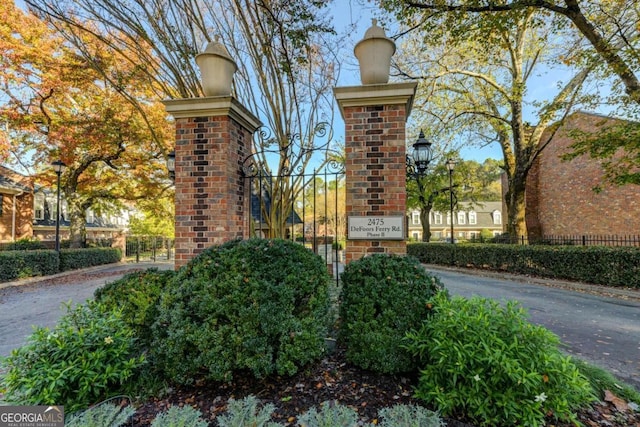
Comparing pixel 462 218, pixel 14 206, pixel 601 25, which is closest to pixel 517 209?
pixel 601 25

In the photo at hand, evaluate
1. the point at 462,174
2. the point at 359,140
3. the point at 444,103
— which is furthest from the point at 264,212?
the point at 462,174

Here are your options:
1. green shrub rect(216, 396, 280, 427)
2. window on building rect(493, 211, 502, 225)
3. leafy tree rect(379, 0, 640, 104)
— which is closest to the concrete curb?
leafy tree rect(379, 0, 640, 104)

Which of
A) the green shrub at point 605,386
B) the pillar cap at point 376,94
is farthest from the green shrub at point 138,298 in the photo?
the green shrub at point 605,386

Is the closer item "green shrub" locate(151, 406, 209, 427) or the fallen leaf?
"green shrub" locate(151, 406, 209, 427)

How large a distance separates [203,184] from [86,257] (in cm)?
1327

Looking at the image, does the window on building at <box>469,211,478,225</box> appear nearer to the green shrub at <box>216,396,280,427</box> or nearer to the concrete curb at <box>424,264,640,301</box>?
the concrete curb at <box>424,264,640,301</box>

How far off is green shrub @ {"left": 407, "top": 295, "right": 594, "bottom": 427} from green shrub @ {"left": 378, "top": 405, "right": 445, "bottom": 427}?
0.11 metres

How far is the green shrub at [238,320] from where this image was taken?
2.09 meters

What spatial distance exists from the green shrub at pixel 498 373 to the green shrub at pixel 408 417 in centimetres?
11

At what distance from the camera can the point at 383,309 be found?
2449 millimetres

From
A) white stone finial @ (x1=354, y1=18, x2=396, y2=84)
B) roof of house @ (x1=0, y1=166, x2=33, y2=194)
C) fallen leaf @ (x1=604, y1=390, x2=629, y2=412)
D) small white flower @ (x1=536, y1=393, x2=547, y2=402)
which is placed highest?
roof of house @ (x1=0, y1=166, x2=33, y2=194)

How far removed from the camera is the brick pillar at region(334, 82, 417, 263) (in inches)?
128

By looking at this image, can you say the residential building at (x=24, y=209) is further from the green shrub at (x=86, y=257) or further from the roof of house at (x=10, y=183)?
the green shrub at (x=86, y=257)

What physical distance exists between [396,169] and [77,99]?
1403 centimetres
